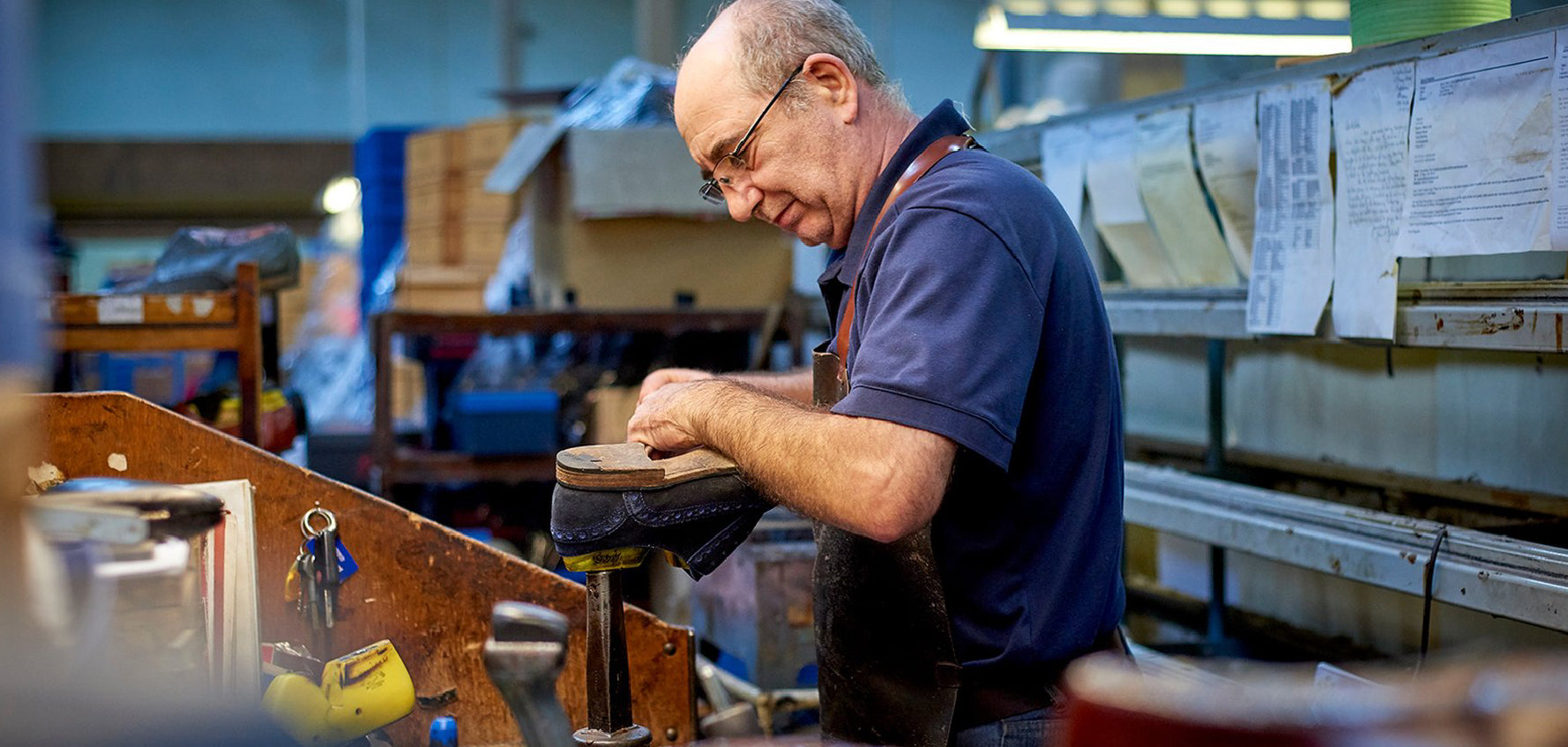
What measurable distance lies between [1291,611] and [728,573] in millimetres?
1377

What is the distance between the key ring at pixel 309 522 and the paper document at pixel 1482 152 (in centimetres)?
165

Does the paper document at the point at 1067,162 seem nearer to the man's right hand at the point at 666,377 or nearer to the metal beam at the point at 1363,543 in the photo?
the metal beam at the point at 1363,543

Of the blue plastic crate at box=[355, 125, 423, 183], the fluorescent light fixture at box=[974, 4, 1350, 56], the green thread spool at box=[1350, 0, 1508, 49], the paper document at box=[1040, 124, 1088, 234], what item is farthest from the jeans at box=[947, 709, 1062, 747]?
the blue plastic crate at box=[355, 125, 423, 183]

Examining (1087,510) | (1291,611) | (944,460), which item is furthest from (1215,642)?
(944,460)

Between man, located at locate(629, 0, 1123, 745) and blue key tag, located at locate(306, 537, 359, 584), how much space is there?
17.1 inches

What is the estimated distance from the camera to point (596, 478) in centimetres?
132

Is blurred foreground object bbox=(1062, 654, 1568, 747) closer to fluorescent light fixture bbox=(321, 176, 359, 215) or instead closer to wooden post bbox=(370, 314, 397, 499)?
wooden post bbox=(370, 314, 397, 499)

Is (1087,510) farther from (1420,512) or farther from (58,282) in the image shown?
(58,282)

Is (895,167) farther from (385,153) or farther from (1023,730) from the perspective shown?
(385,153)

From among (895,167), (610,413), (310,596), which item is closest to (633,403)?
(610,413)

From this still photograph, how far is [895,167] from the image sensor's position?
156cm

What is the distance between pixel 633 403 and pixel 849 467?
2.33m

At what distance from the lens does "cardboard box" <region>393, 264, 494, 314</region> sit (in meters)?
3.88

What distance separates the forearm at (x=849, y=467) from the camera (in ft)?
4.07
